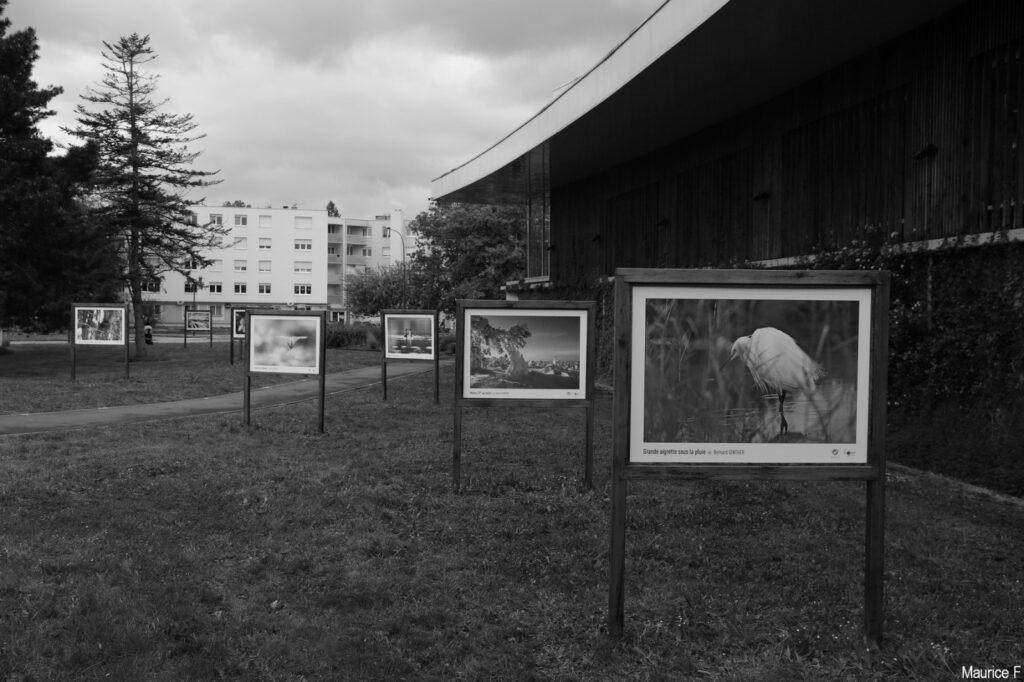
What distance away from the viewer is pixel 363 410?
47.0 ft

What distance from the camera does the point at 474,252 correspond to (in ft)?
170

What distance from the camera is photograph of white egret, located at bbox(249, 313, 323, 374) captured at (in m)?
11.5

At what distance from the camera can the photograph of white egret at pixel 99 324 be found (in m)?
20.7

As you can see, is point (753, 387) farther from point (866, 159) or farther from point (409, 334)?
point (409, 334)

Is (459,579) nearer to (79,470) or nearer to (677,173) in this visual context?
(79,470)

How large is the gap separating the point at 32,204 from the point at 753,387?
23835mm

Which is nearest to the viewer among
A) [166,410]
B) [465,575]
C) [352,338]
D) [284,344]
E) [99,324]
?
[465,575]

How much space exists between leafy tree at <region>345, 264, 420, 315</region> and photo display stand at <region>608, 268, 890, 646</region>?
55745 mm

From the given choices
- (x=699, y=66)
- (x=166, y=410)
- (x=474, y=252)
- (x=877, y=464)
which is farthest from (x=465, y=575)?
(x=474, y=252)

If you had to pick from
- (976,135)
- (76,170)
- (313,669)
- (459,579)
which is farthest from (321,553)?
(76,170)

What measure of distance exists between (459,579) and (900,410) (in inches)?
313

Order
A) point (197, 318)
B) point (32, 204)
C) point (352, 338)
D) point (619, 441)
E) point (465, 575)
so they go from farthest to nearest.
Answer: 1. point (197, 318)
2. point (352, 338)
3. point (32, 204)
4. point (465, 575)
5. point (619, 441)

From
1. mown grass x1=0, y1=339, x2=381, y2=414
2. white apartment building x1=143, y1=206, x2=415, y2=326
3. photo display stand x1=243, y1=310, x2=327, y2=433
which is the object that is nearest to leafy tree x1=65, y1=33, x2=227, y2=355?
mown grass x1=0, y1=339, x2=381, y2=414

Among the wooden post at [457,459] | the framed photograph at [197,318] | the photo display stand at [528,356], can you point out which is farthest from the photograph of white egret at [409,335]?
the framed photograph at [197,318]
